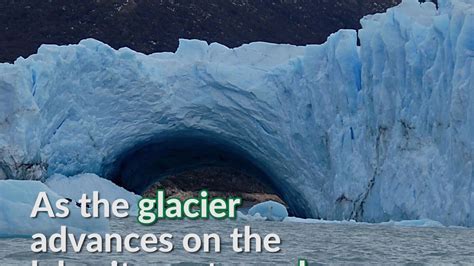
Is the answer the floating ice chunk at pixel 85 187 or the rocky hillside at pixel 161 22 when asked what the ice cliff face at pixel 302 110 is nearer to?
the floating ice chunk at pixel 85 187

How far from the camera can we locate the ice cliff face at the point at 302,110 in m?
15.7

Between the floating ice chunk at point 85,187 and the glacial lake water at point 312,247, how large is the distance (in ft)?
4.24

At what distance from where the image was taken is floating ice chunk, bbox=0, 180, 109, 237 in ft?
34.8

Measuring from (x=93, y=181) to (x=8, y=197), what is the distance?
22.5ft

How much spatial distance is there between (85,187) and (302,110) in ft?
14.1

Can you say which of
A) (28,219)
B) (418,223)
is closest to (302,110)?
(418,223)

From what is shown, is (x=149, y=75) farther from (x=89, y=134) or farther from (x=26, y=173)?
(x=26, y=173)

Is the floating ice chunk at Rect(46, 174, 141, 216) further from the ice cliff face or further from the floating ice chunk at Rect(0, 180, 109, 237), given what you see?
the floating ice chunk at Rect(0, 180, 109, 237)

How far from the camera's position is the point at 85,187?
17.5 meters

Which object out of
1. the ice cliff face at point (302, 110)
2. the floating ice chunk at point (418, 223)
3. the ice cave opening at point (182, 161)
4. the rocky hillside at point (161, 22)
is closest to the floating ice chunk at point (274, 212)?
the ice cliff face at point (302, 110)

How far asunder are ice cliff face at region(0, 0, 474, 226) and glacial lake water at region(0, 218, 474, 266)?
47.4 inches

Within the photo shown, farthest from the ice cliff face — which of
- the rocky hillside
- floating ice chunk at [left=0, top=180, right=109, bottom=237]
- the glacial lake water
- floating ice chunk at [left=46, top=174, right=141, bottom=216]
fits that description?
the rocky hillside

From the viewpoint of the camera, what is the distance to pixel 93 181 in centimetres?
1778

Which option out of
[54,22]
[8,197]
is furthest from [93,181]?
[54,22]
